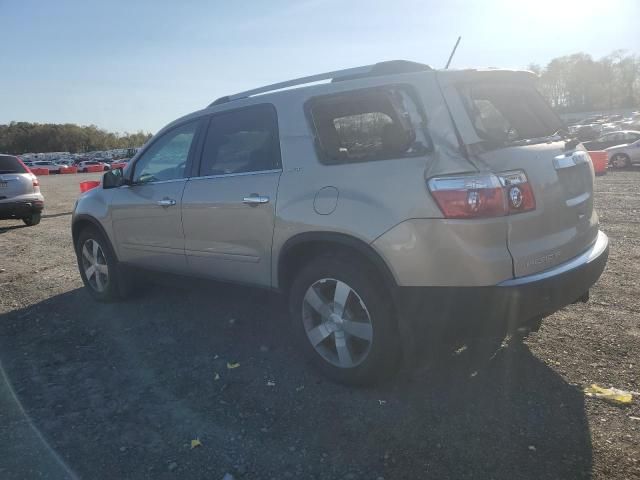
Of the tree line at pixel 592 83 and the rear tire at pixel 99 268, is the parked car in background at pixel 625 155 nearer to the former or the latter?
the rear tire at pixel 99 268

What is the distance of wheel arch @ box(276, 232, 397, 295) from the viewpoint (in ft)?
10.0

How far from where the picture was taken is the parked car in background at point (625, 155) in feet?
Result: 66.6

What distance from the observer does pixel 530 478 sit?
8.10 ft

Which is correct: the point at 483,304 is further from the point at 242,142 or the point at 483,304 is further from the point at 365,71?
the point at 242,142

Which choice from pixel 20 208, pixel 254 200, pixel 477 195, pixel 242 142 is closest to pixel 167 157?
pixel 242 142

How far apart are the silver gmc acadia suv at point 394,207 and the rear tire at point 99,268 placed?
5.16 feet

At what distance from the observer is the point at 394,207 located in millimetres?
2955

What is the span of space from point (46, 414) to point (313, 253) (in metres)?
1.97

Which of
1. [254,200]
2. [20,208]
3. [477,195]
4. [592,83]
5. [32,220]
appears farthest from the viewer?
[592,83]

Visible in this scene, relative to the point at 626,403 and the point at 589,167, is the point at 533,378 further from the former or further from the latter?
the point at 589,167

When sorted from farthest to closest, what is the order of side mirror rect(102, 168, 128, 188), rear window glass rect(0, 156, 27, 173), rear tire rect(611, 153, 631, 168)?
1. rear tire rect(611, 153, 631, 168)
2. rear window glass rect(0, 156, 27, 173)
3. side mirror rect(102, 168, 128, 188)

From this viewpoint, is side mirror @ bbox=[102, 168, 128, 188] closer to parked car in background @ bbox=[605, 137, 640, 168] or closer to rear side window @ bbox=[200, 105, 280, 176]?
rear side window @ bbox=[200, 105, 280, 176]

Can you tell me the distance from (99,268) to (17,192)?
708cm

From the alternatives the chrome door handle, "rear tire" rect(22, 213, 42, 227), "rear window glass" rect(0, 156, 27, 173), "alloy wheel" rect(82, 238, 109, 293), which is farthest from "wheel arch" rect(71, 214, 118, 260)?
"rear tire" rect(22, 213, 42, 227)
